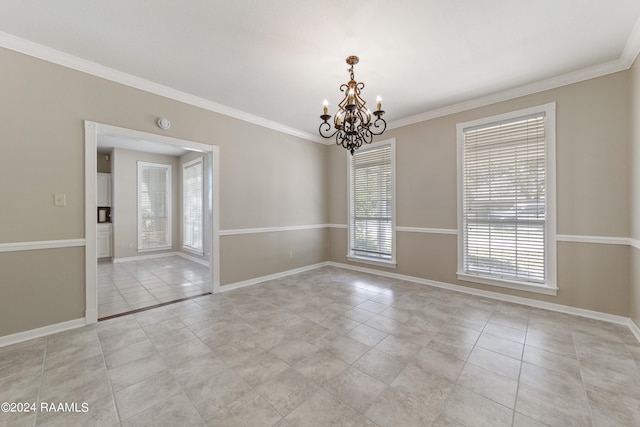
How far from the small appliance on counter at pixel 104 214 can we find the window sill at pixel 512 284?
8.05m

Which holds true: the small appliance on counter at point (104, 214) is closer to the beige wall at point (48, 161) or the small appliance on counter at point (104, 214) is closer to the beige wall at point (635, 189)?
the beige wall at point (48, 161)

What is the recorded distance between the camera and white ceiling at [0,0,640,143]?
2027 millimetres

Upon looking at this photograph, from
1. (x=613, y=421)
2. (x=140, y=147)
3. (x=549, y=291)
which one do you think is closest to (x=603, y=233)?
(x=549, y=291)

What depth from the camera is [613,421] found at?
59.9 inches

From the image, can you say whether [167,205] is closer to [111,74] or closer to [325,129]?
[111,74]

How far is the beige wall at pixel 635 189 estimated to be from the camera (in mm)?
2514

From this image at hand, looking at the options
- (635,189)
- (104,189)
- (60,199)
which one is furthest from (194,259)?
(635,189)

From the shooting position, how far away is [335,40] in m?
2.38

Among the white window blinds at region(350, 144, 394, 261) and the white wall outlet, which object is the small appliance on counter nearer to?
the white wall outlet

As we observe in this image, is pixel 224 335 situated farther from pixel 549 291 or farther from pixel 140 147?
pixel 140 147

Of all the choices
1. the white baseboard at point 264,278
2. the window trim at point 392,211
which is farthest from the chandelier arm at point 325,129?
the white baseboard at point 264,278

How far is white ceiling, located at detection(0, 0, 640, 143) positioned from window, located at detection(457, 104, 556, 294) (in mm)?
565

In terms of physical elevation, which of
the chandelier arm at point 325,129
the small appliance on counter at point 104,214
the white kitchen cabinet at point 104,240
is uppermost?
the chandelier arm at point 325,129

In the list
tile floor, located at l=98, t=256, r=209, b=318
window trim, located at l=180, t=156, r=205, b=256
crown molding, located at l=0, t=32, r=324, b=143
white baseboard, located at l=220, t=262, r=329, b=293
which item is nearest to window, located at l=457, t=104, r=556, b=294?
white baseboard, located at l=220, t=262, r=329, b=293
